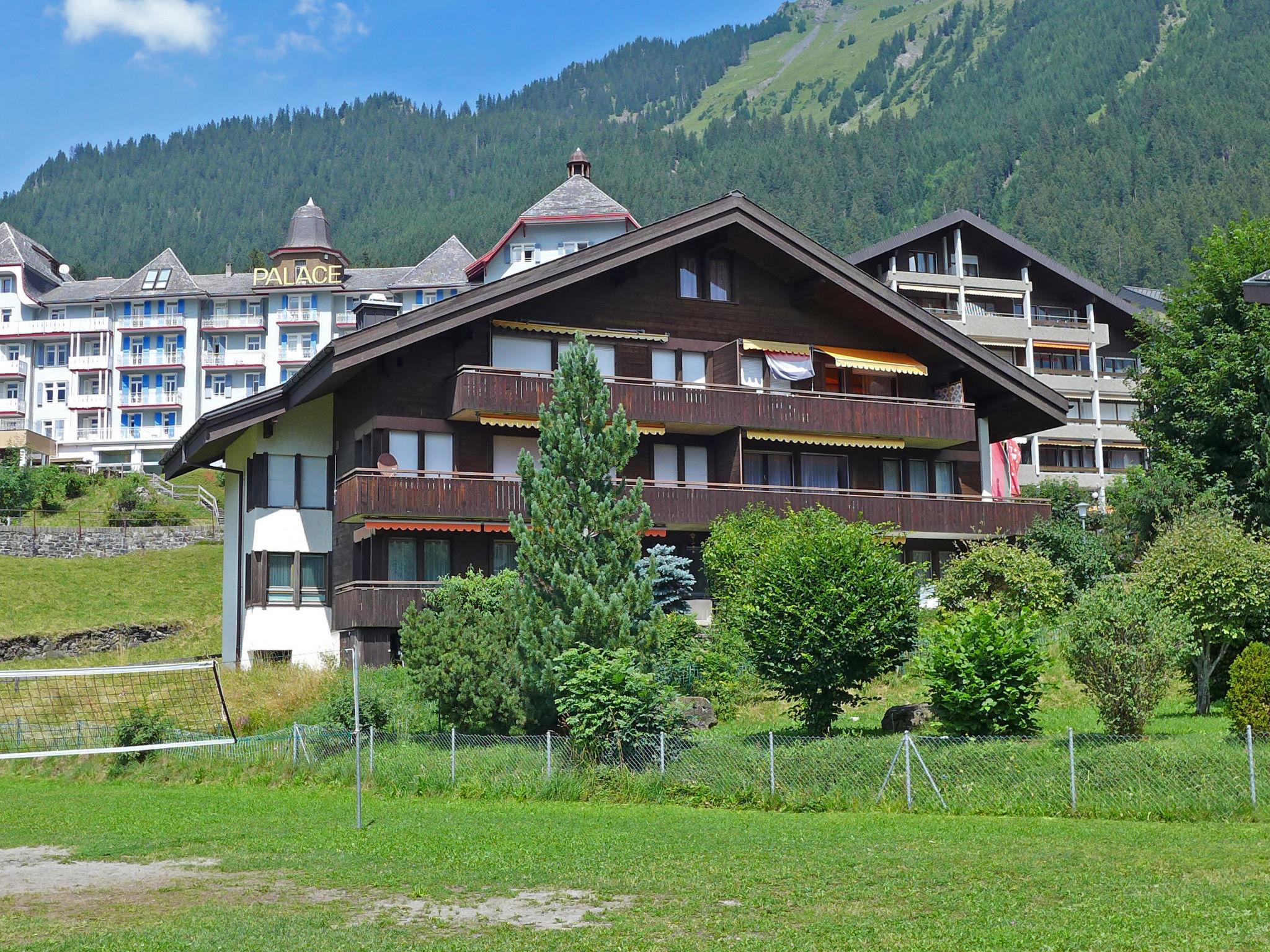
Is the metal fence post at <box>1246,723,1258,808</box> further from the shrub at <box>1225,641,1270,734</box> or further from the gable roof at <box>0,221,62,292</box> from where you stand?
the gable roof at <box>0,221,62,292</box>

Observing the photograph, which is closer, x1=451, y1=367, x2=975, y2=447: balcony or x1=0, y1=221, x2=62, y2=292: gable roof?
x1=451, y1=367, x2=975, y2=447: balcony

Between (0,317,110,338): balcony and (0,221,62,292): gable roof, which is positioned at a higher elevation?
(0,221,62,292): gable roof

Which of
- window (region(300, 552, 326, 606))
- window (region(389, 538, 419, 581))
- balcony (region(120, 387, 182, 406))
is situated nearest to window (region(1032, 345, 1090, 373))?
window (region(389, 538, 419, 581))

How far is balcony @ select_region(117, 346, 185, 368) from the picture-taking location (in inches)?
4272

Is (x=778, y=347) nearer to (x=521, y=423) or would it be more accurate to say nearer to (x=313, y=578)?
(x=521, y=423)

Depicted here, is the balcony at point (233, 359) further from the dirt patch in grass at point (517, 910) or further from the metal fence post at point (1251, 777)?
the dirt patch in grass at point (517, 910)

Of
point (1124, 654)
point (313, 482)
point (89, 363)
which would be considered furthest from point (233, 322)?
point (1124, 654)

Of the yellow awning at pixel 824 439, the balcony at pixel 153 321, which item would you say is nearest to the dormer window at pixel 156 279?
the balcony at pixel 153 321

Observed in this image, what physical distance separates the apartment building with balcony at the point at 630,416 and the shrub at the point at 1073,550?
0.73m

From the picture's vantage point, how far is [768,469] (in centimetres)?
4881

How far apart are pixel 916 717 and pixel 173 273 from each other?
95.4 metres

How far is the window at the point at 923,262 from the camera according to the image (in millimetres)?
83000

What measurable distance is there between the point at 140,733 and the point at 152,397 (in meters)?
81.6

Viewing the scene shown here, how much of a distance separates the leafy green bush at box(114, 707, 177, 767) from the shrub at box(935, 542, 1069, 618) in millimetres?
22246
